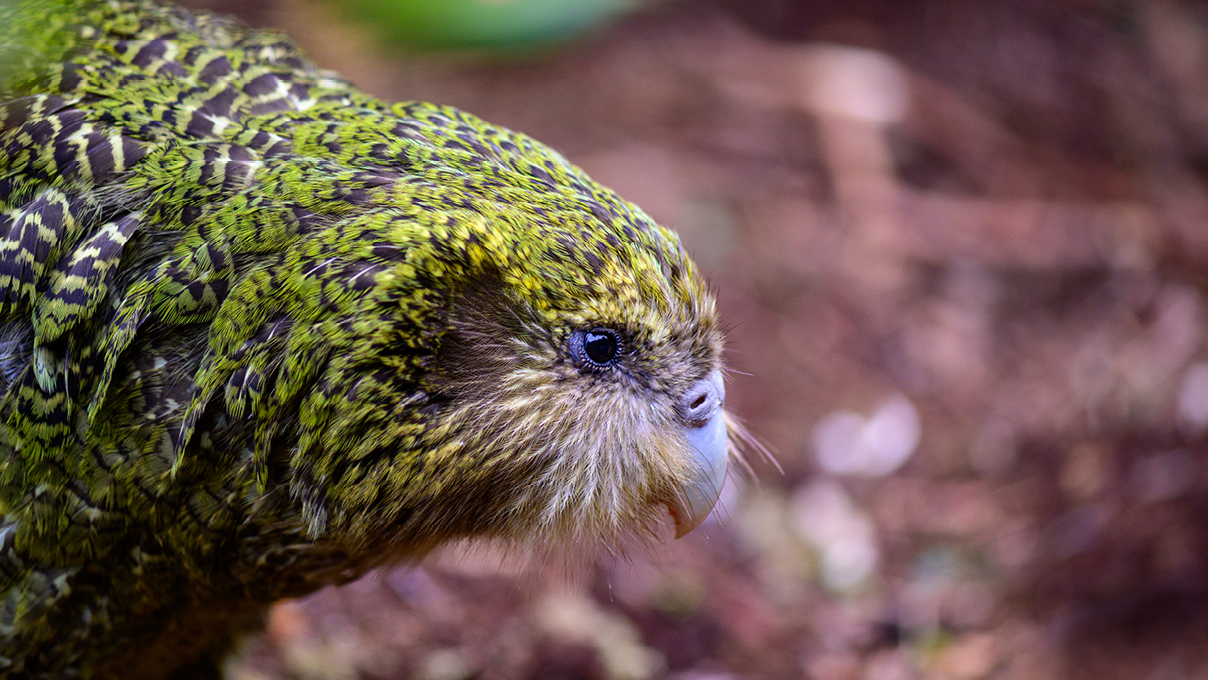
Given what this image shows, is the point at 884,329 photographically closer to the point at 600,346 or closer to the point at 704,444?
the point at 704,444

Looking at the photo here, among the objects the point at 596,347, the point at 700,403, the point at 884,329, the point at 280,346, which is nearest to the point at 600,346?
the point at 596,347

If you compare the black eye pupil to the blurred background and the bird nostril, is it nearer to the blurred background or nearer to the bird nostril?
the bird nostril

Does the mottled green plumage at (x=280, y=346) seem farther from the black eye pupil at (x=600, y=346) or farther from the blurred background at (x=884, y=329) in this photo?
the blurred background at (x=884, y=329)

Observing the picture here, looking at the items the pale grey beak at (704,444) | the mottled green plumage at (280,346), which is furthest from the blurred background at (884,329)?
the pale grey beak at (704,444)

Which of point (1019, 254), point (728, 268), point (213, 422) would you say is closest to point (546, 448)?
point (213, 422)

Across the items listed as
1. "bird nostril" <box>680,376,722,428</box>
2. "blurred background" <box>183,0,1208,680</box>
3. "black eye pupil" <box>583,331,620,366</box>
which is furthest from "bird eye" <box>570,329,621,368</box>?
"blurred background" <box>183,0,1208,680</box>

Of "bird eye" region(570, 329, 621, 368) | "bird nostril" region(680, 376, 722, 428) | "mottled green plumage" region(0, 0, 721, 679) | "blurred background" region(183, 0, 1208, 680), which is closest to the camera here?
"mottled green plumage" region(0, 0, 721, 679)
